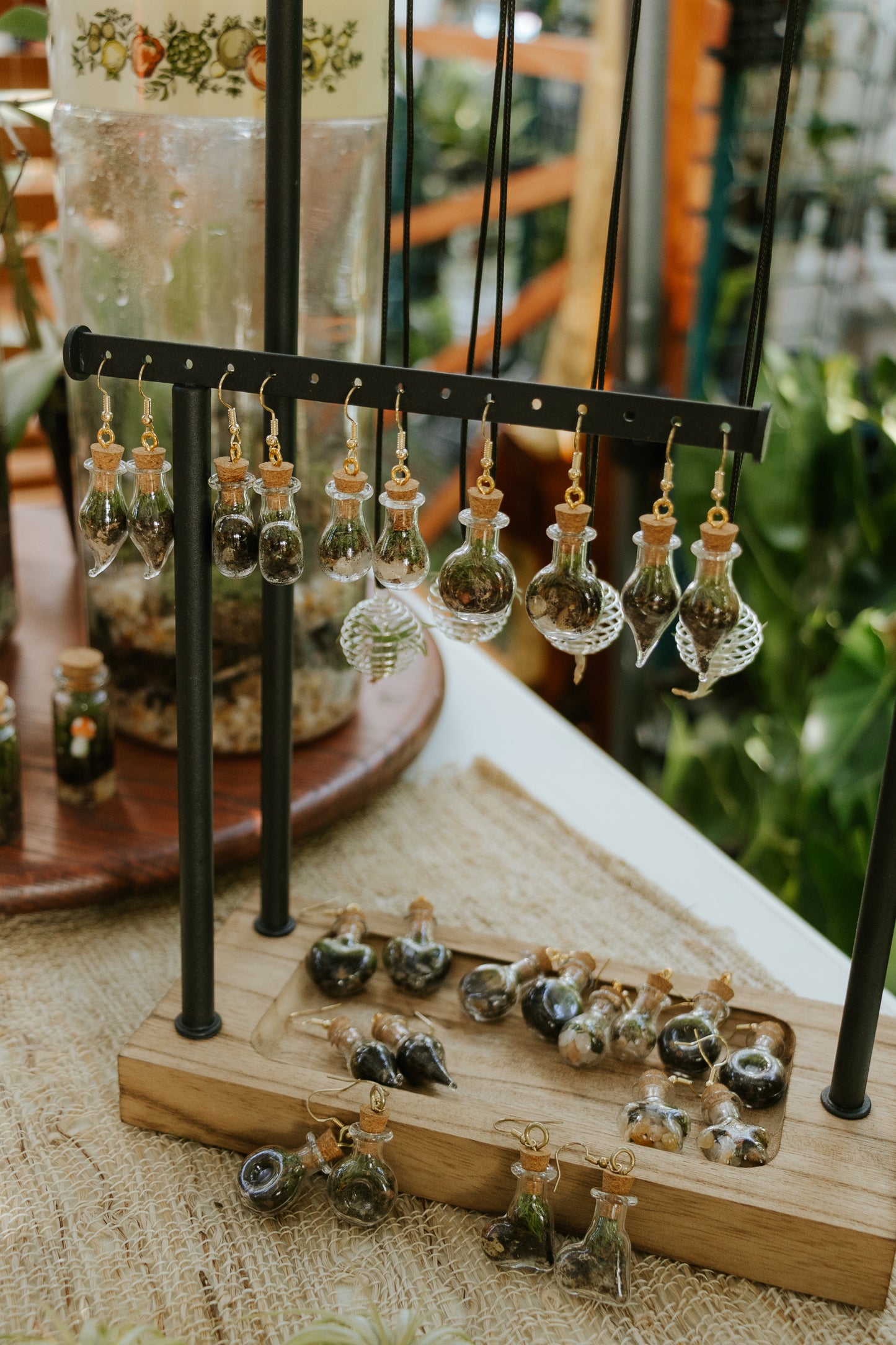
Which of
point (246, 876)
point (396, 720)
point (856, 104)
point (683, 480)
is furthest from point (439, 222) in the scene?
point (246, 876)

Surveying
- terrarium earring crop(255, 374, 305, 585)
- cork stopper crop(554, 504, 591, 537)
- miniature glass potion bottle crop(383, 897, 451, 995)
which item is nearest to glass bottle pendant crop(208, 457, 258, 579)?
terrarium earring crop(255, 374, 305, 585)

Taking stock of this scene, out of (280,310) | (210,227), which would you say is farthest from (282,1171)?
(210,227)

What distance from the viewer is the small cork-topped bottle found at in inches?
21.6

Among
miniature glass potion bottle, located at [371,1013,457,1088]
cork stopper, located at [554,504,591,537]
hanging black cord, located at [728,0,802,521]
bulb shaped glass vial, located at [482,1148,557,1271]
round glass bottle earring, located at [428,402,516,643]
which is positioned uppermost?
hanging black cord, located at [728,0,802,521]

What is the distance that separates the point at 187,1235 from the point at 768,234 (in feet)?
1.66

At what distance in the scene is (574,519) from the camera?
0.48 m

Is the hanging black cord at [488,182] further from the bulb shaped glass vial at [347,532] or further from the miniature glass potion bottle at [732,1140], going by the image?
the miniature glass potion bottle at [732,1140]

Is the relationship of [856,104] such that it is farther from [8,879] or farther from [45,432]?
[8,879]

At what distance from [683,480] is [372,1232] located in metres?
1.11

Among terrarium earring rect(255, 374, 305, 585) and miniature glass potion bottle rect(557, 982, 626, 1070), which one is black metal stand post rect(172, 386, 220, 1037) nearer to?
terrarium earring rect(255, 374, 305, 585)

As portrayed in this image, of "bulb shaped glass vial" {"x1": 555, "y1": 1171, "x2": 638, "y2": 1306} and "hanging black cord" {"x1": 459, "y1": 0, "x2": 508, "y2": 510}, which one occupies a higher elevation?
"hanging black cord" {"x1": 459, "y1": 0, "x2": 508, "y2": 510}

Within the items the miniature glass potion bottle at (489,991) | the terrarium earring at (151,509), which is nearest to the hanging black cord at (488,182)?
the terrarium earring at (151,509)

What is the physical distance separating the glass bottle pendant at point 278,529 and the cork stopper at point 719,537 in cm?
17

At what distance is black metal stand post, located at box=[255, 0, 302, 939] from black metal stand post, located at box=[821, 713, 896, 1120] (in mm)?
301
